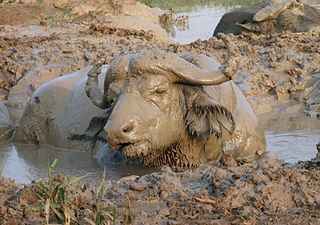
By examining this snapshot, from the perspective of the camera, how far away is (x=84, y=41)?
447 inches

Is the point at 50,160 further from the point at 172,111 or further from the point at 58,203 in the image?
the point at 58,203

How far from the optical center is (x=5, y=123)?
9.13m

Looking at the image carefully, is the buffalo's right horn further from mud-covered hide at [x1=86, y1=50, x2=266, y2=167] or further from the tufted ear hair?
the tufted ear hair

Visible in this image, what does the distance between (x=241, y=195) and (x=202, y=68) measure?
240 cm

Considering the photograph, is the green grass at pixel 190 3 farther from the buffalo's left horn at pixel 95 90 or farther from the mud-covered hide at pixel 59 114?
the buffalo's left horn at pixel 95 90

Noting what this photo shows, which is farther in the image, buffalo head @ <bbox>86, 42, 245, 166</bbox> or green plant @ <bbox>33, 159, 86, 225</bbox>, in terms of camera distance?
buffalo head @ <bbox>86, 42, 245, 166</bbox>

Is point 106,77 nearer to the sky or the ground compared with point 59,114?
nearer to the sky

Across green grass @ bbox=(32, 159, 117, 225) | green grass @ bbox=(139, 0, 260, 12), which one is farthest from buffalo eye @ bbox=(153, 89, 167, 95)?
green grass @ bbox=(139, 0, 260, 12)

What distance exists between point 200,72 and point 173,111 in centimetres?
38

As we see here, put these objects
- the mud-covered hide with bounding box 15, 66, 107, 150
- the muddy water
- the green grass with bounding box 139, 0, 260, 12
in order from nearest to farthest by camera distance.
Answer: the muddy water → the mud-covered hide with bounding box 15, 66, 107, 150 → the green grass with bounding box 139, 0, 260, 12

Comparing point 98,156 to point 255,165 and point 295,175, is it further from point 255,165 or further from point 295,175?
point 295,175

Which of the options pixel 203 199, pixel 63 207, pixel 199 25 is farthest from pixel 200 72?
pixel 199 25

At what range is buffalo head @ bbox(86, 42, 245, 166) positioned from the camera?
19.7 ft

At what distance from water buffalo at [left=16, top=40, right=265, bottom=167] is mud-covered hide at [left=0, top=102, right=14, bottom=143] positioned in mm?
1978
